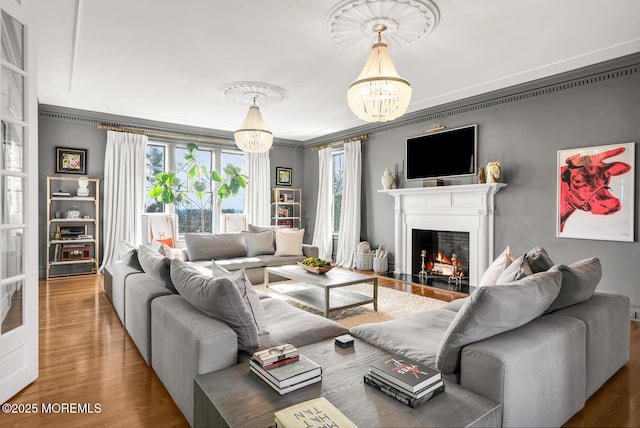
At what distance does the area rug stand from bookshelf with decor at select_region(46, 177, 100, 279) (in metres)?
3.08

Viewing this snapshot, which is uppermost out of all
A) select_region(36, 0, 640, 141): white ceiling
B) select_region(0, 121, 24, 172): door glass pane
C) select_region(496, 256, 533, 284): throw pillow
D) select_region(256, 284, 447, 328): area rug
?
select_region(36, 0, 640, 141): white ceiling

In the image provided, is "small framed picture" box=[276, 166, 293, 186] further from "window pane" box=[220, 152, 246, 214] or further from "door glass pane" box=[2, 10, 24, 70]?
"door glass pane" box=[2, 10, 24, 70]

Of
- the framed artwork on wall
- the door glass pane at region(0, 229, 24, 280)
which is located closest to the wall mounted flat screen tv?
the framed artwork on wall

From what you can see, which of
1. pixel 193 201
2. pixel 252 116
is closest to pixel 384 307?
pixel 252 116

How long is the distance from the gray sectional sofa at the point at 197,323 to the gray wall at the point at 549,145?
10.9ft

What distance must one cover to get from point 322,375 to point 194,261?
4059 millimetres

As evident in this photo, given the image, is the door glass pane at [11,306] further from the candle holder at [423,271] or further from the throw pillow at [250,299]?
the candle holder at [423,271]

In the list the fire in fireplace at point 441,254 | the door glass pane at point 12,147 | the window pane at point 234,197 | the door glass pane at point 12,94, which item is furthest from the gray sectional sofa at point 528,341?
the window pane at point 234,197

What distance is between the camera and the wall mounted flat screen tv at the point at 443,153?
5.14 meters

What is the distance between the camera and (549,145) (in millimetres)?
4332

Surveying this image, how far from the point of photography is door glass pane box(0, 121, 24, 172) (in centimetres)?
223

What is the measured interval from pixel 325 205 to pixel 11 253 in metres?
5.85

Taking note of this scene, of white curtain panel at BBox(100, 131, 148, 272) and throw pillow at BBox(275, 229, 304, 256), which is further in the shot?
white curtain panel at BBox(100, 131, 148, 272)

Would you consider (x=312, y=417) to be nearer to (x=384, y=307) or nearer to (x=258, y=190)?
(x=384, y=307)
